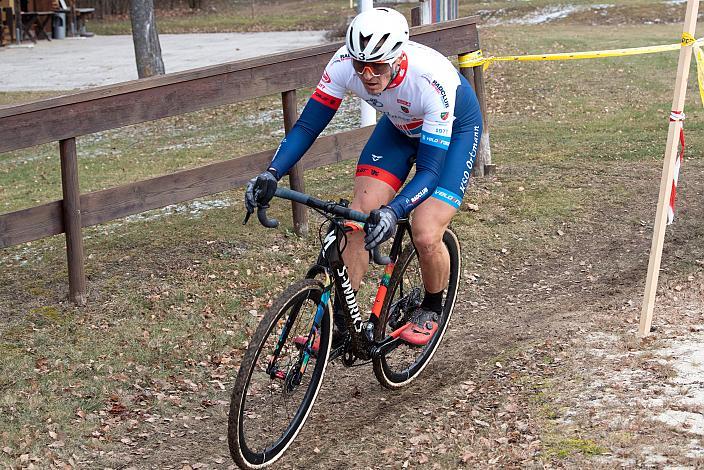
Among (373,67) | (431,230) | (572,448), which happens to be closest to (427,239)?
(431,230)

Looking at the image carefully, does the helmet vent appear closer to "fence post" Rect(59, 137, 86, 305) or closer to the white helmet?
the white helmet

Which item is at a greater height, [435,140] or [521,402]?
[435,140]

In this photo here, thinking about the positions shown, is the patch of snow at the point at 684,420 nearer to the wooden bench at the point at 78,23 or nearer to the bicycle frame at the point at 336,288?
the bicycle frame at the point at 336,288

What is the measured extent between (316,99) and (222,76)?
9.66 feet

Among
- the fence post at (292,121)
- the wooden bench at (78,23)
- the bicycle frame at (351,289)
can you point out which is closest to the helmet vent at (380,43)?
the bicycle frame at (351,289)

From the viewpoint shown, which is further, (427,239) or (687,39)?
(687,39)

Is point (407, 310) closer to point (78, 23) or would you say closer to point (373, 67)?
point (373, 67)

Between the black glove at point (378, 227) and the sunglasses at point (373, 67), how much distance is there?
2.77 feet

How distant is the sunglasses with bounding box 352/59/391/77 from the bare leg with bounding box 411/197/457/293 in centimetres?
92

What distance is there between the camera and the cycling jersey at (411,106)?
5.36 metres

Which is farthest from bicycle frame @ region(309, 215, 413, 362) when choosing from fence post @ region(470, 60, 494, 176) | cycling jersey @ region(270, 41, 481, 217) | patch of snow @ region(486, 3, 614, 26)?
patch of snow @ region(486, 3, 614, 26)

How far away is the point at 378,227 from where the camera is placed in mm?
4824

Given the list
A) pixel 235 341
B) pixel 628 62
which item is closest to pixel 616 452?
pixel 235 341

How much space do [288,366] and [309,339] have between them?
0.20 meters
